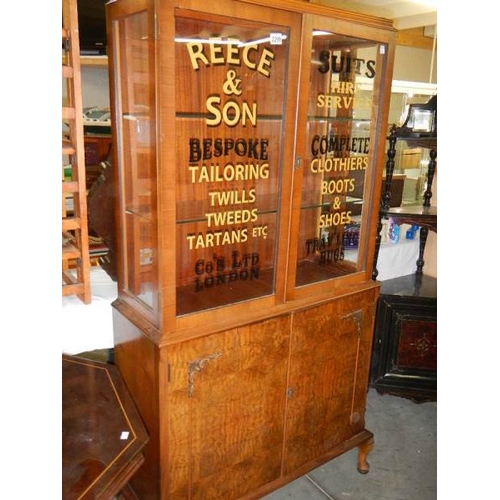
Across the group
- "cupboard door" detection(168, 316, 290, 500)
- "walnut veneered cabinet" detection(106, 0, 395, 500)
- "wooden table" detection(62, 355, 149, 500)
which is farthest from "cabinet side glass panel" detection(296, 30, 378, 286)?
"wooden table" detection(62, 355, 149, 500)

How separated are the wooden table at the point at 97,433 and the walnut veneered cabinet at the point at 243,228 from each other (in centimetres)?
7

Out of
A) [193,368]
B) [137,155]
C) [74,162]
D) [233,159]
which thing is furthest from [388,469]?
[74,162]

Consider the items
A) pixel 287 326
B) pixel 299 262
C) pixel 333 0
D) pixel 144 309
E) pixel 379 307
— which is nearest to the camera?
pixel 144 309

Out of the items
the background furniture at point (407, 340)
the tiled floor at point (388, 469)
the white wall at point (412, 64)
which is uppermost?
the white wall at point (412, 64)

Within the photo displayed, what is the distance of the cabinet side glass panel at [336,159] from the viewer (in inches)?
72.2

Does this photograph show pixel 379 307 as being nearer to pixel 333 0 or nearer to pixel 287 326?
pixel 287 326

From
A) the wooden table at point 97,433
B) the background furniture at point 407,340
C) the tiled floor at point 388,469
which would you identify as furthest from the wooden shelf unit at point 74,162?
the background furniture at point 407,340

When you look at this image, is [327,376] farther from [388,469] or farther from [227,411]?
[388,469]

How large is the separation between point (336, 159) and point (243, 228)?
0.51m

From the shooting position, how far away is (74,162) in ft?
5.74

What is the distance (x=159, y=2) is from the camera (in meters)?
1.24

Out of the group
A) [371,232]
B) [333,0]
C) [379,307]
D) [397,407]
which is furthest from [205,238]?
[333,0]

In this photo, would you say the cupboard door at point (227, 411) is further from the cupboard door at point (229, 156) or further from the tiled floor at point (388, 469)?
the tiled floor at point (388, 469)
